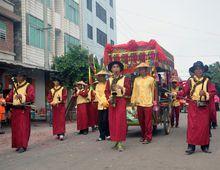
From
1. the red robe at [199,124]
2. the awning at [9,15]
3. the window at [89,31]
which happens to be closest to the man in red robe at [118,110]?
the red robe at [199,124]

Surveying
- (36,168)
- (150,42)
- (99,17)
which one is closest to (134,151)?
(36,168)

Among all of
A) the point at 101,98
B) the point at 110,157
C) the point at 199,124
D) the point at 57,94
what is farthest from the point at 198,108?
the point at 57,94

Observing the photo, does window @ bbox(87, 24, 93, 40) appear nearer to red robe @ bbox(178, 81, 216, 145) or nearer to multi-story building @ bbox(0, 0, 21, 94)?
multi-story building @ bbox(0, 0, 21, 94)

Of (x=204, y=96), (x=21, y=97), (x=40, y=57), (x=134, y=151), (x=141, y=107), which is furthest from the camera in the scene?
(x=40, y=57)

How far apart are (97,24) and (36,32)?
50.7 ft

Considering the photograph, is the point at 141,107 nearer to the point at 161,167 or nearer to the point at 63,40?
the point at 161,167

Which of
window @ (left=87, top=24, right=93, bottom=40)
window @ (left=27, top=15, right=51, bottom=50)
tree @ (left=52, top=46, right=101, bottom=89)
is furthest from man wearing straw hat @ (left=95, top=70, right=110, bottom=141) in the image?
window @ (left=87, top=24, right=93, bottom=40)

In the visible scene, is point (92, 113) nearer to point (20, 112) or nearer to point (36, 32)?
point (20, 112)

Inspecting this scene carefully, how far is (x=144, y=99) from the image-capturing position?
35.4ft

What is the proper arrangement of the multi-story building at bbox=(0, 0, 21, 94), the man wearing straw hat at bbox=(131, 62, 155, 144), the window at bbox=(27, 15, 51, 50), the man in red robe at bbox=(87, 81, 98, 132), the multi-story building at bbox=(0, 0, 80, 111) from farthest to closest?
the window at bbox=(27, 15, 51, 50)
the multi-story building at bbox=(0, 0, 80, 111)
the multi-story building at bbox=(0, 0, 21, 94)
the man in red robe at bbox=(87, 81, 98, 132)
the man wearing straw hat at bbox=(131, 62, 155, 144)

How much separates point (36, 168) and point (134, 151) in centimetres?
255

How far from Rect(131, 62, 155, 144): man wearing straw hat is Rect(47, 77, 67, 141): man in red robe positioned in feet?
9.30

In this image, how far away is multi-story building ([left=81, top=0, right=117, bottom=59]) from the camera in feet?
123

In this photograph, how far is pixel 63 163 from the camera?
8.00 m
